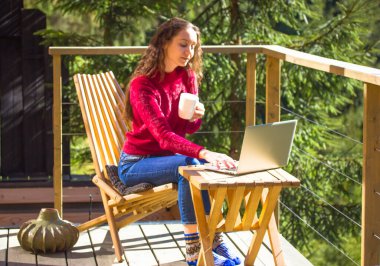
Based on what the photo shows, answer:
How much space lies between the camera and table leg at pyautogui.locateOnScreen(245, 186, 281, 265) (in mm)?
4016

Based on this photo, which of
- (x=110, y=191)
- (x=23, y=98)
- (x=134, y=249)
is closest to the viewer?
(x=110, y=191)

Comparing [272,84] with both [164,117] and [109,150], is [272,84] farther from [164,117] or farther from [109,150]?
[164,117]

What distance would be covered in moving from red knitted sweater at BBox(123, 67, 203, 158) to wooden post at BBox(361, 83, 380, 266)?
0.84m

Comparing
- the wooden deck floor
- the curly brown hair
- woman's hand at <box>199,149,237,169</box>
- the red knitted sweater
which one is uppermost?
the curly brown hair

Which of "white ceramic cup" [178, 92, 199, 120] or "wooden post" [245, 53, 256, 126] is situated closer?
"white ceramic cup" [178, 92, 199, 120]

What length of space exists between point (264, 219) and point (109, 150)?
3.32 feet

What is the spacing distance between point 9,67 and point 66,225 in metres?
3.14

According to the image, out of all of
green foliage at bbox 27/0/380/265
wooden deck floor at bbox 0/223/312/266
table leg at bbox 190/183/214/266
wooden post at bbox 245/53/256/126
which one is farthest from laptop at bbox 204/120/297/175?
green foliage at bbox 27/0/380/265

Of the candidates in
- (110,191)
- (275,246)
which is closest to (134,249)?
(110,191)

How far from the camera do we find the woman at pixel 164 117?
4.20 metres

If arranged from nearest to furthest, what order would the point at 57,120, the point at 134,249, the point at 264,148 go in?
the point at 264,148 < the point at 134,249 < the point at 57,120

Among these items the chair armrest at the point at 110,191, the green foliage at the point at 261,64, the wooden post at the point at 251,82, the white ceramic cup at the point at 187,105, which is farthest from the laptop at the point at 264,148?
the green foliage at the point at 261,64

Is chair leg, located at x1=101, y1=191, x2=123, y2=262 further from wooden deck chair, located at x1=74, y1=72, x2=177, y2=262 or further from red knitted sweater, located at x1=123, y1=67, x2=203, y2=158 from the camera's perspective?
red knitted sweater, located at x1=123, y1=67, x2=203, y2=158

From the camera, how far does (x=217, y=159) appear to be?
397 centimetres
